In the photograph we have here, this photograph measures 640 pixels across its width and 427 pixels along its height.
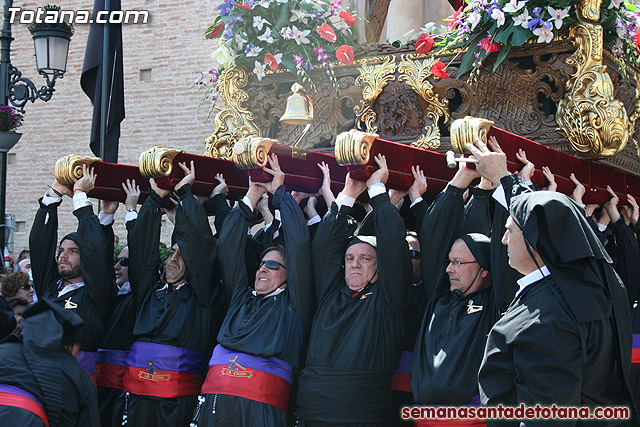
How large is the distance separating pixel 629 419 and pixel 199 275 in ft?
→ 9.62

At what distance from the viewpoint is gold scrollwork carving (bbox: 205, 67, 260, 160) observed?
5641 millimetres

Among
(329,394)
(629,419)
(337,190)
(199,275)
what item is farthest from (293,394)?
(629,419)

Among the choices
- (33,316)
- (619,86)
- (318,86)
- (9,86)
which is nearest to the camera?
(33,316)

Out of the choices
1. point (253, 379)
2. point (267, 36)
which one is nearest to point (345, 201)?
point (253, 379)

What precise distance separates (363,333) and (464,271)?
660 millimetres

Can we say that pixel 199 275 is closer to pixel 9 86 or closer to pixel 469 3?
pixel 469 3

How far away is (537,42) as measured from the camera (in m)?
4.57

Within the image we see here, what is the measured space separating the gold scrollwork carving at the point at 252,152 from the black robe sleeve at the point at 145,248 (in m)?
0.81

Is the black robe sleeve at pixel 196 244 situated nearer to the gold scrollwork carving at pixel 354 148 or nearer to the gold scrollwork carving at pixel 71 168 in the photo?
the gold scrollwork carving at pixel 71 168

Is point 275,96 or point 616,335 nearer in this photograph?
point 616,335

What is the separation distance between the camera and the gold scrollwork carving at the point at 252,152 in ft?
14.8

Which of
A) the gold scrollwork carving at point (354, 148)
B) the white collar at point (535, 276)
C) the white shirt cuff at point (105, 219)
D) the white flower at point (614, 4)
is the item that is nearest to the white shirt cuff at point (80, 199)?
the white shirt cuff at point (105, 219)

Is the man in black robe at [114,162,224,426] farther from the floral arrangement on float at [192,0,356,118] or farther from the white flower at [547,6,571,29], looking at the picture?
the white flower at [547,6,571,29]

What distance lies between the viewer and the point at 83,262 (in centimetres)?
532
